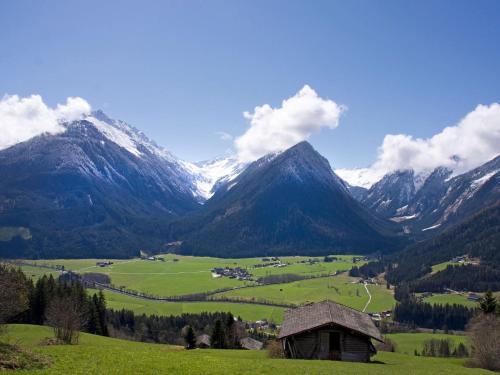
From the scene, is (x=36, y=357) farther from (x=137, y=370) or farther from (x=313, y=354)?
(x=313, y=354)

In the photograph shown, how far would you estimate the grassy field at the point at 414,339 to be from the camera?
472ft

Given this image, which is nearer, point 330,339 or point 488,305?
point 330,339

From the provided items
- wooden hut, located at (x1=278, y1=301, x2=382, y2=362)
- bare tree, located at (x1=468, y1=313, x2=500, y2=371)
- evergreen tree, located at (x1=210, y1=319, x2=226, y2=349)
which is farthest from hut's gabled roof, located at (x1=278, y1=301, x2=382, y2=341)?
evergreen tree, located at (x1=210, y1=319, x2=226, y2=349)

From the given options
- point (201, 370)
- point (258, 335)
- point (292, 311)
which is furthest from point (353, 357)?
point (258, 335)

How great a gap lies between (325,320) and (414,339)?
118m

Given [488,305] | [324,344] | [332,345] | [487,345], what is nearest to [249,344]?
[488,305]

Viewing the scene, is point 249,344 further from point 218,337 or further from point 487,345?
point 487,345

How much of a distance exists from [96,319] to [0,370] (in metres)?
81.9

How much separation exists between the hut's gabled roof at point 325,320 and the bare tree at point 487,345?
12153 mm

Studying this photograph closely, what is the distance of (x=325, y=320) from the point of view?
56.5 meters

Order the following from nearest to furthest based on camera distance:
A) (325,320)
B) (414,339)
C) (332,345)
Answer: (325,320) → (332,345) → (414,339)

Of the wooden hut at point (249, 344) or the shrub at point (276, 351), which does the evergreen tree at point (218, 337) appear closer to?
the wooden hut at point (249, 344)

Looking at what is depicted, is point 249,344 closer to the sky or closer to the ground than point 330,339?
closer to the ground

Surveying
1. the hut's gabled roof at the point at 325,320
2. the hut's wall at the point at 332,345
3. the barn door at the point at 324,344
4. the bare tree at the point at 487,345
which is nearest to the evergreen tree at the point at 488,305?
the bare tree at the point at 487,345
